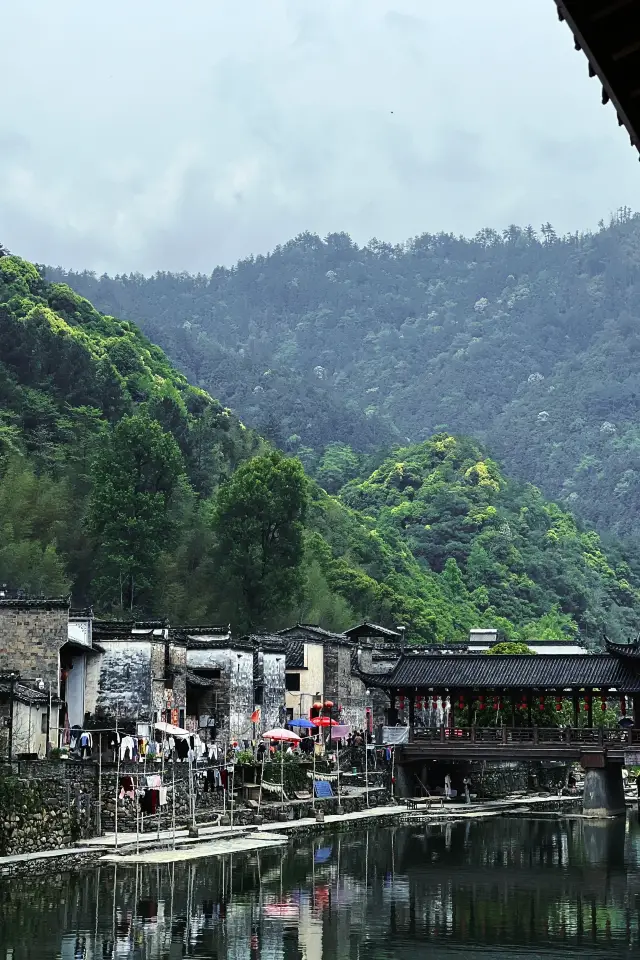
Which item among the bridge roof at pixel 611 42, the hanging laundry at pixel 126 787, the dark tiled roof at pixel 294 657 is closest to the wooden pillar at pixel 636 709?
the dark tiled roof at pixel 294 657

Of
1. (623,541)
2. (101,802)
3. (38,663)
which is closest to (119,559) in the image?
(38,663)

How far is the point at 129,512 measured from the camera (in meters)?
79.1

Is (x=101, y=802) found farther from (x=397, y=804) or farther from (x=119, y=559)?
(x=119, y=559)

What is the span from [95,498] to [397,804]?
28.9 m

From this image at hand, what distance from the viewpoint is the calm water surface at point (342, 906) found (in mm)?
28859

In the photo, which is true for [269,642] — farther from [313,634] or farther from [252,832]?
[252,832]

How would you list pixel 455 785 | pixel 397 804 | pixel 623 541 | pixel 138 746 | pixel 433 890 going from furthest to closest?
pixel 623 541
pixel 455 785
pixel 397 804
pixel 138 746
pixel 433 890

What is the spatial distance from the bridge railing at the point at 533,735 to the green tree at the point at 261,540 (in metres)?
22.5

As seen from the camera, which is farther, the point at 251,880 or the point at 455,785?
the point at 455,785

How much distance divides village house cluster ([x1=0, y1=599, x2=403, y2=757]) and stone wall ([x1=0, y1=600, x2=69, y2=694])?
0.12ft

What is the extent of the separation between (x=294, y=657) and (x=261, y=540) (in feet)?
50.5

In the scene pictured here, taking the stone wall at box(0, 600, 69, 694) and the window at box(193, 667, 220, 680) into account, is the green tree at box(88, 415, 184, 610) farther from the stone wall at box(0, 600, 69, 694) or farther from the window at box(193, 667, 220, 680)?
the stone wall at box(0, 600, 69, 694)

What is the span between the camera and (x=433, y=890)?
3756 cm

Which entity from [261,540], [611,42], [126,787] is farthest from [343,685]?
[611,42]
